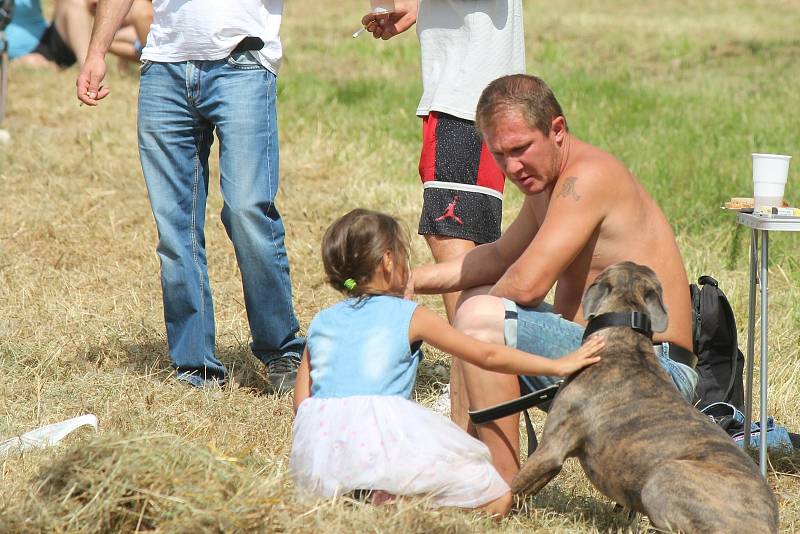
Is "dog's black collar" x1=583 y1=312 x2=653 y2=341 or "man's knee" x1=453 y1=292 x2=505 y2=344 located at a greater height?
"dog's black collar" x1=583 y1=312 x2=653 y2=341

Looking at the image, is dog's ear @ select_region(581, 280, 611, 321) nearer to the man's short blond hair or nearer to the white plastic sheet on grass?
the man's short blond hair

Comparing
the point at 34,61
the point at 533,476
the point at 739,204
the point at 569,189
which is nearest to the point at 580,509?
the point at 533,476

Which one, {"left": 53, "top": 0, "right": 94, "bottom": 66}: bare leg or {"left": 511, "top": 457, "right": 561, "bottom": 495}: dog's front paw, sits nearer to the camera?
{"left": 511, "top": 457, "right": 561, "bottom": 495}: dog's front paw

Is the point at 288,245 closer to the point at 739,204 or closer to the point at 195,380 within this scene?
the point at 195,380

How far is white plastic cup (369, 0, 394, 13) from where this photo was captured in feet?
17.4

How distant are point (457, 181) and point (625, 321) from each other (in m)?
1.51

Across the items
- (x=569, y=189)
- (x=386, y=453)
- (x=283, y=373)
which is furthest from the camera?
(x=283, y=373)

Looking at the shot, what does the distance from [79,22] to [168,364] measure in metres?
7.80

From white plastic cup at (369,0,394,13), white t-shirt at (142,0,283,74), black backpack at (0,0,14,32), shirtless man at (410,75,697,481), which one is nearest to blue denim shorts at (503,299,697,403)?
shirtless man at (410,75,697,481)

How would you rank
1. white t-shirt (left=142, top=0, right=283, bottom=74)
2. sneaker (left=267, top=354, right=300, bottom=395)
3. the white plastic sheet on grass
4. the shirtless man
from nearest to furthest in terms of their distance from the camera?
the shirtless man, the white plastic sheet on grass, white t-shirt (left=142, top=0, right=283, bottom=74), sneaker (left=267, top=354, right=300, bottom=395)

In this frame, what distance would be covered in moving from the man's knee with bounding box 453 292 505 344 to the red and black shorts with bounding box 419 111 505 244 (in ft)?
3.25

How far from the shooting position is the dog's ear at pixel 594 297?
367cm

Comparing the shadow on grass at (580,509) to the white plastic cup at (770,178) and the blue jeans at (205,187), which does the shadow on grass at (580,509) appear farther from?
the blue jeans at (205,187)

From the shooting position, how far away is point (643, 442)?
3.46m
